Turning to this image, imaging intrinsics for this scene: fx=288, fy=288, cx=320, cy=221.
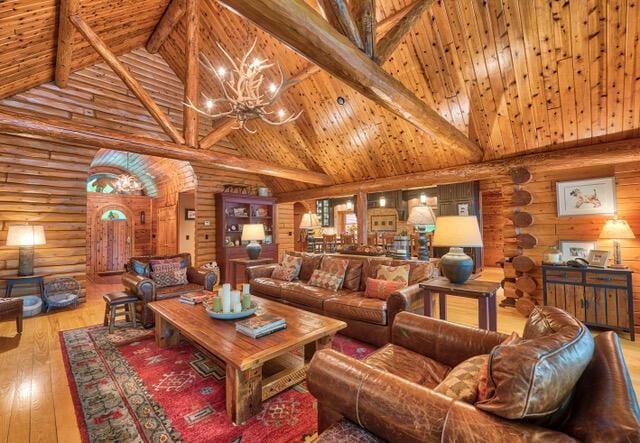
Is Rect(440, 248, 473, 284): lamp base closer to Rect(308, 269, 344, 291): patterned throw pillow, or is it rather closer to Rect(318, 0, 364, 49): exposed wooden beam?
Rect(308, 269, 344, 291): patterned throw pillow

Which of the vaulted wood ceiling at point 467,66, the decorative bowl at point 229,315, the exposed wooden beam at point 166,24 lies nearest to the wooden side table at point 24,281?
the vaulted wood ceiling at point 467,66

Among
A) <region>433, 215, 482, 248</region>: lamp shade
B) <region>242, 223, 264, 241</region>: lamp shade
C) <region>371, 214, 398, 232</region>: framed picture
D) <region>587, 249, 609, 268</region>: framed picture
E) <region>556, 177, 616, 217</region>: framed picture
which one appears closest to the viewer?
<region>433, 215, 482, 248</region>: lamp shade

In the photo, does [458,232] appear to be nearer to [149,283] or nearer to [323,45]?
[323,45]

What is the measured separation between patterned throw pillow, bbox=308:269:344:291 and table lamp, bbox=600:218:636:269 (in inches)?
129

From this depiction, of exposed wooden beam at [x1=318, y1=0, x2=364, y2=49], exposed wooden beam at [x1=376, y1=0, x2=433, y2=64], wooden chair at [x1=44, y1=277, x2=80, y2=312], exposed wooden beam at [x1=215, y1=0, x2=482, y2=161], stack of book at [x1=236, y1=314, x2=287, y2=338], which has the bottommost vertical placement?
wooden chair at [x1=44, y1=277, x2=80, y2=312]

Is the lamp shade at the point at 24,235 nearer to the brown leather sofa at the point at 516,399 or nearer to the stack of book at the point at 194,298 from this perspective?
the stack of book at the point at 194,298

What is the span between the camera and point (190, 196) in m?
7.75

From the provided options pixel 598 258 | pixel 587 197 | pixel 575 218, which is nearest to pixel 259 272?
pixel 598 258

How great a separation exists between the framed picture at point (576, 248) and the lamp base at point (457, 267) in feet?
7.39

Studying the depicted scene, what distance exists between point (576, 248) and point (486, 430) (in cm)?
437

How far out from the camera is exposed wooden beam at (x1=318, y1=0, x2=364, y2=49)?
80.0 inches

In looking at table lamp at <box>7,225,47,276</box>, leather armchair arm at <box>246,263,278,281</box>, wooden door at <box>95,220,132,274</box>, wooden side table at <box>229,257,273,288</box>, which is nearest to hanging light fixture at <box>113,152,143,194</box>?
wooden door at <box>95,220,132,274</box>

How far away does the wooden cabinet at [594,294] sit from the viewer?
10.6ft

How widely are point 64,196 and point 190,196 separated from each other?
2.89 metres
